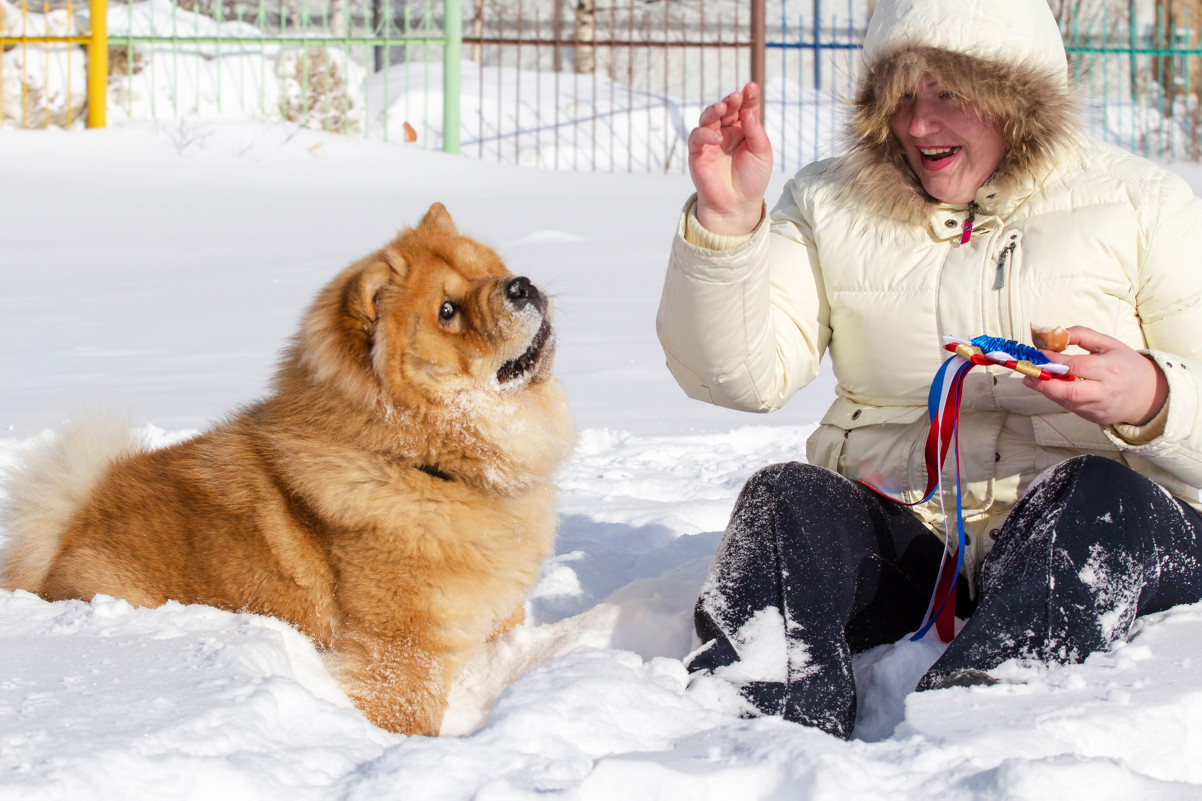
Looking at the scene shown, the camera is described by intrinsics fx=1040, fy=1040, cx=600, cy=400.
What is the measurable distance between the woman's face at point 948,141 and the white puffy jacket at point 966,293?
0.12 feet

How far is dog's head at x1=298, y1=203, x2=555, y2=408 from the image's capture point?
2.04 metres

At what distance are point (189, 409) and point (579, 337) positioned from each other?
1965 millimetres

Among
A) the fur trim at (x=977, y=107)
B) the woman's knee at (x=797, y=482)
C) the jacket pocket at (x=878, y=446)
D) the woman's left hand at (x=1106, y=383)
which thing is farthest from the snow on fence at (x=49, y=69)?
the woman's left hand at (x=1106, y=383)

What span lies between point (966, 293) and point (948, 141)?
12.5 inches

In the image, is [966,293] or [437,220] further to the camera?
[437,220]

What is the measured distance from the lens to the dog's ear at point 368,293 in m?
2.03

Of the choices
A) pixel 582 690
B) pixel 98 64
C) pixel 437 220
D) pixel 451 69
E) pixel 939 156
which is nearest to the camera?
pixel 582 690

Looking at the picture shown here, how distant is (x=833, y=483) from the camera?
76.2 inches

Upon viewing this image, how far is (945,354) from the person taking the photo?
202 cm

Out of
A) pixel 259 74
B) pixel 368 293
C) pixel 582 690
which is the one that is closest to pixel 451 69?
pixel 259 74

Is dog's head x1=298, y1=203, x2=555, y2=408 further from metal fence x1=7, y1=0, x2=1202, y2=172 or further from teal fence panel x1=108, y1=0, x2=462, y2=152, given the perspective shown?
teal fence panel x1=108, y1=0, x2=462, y2=152

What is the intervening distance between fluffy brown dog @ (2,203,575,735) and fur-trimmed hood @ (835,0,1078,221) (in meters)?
0.82

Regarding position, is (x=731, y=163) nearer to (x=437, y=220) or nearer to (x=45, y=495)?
(x=437, y=220)

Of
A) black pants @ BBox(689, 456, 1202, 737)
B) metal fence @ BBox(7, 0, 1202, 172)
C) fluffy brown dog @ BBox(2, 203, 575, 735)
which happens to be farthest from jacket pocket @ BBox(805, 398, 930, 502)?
metal fence @ BBox(7, 0, 1202, 172)
